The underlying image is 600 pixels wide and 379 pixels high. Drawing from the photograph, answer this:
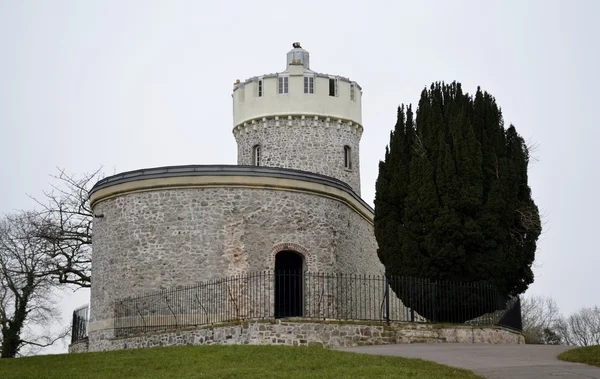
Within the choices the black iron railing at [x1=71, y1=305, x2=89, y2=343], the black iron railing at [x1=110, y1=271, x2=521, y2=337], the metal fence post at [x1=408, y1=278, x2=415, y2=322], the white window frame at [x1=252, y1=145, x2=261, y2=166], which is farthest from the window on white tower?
the metal fence post at [x1=408, y1=278, x2=415, y2=322]

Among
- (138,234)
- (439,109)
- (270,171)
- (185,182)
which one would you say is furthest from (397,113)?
(138,234)

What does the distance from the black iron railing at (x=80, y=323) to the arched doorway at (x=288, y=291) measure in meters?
6.76

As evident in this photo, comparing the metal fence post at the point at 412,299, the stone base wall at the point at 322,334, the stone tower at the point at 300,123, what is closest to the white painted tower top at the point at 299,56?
the stone tower at the point at 300,123

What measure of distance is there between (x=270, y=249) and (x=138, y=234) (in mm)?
4231

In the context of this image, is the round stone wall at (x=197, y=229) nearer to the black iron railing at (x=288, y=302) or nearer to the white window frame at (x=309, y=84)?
the black iron railing at (x=288, y=302)

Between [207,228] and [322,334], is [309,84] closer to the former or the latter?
[207,228]

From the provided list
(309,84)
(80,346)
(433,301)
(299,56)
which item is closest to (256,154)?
(309,84)

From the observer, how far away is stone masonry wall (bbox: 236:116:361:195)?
130 feet

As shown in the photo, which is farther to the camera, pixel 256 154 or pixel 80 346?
pixel 256 154

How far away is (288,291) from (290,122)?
40.7 ft

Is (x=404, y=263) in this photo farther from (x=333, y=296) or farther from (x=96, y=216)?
(x=96, y=216)

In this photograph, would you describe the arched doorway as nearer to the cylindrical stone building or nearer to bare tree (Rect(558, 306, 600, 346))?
the cylindrical stone building

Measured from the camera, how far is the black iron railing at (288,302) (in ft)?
86.7

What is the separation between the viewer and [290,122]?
131ft
